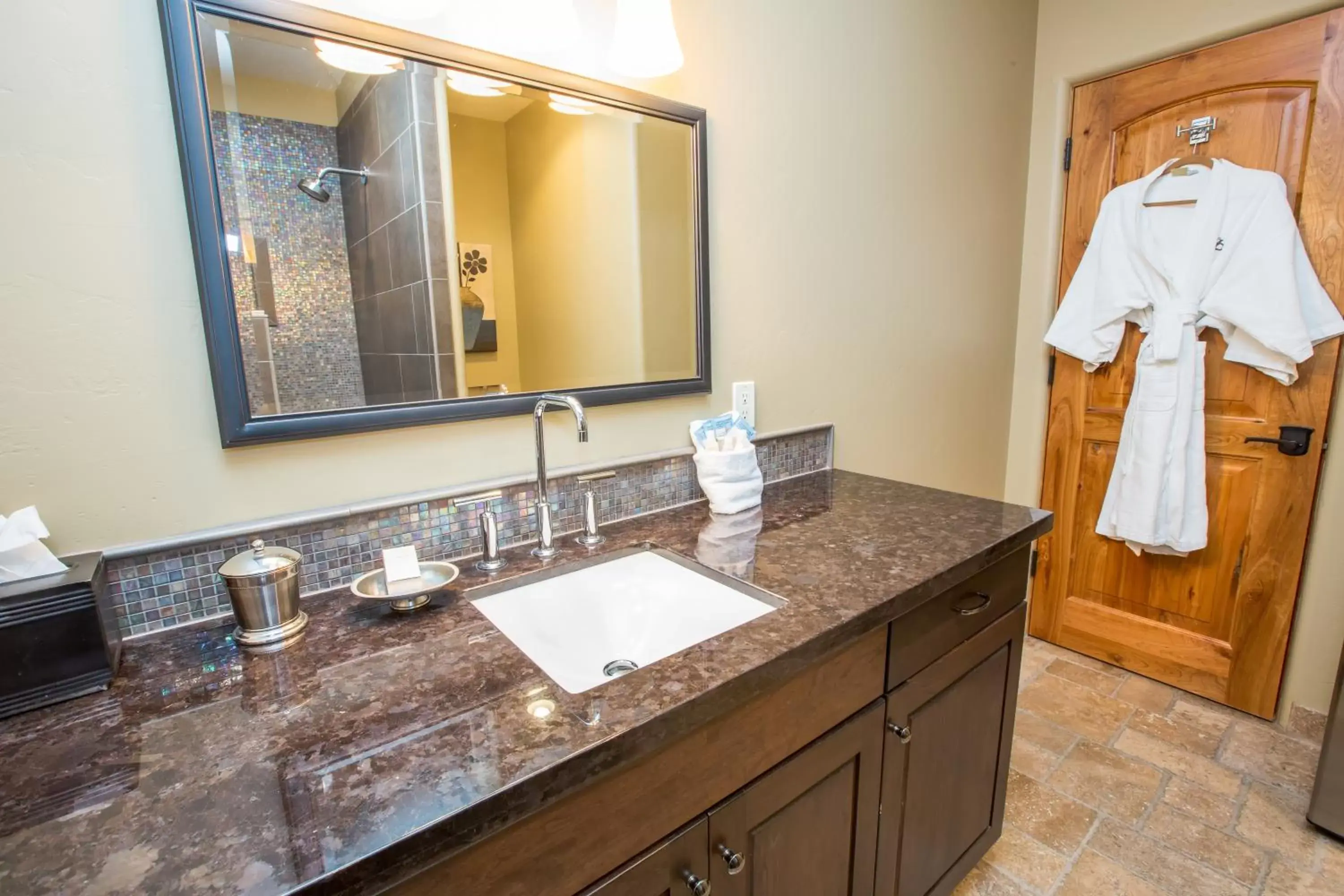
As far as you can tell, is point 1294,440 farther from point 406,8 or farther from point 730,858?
point 406,8

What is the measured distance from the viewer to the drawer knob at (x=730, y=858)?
82 centimetres

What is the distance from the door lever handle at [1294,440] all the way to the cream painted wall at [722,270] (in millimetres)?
832

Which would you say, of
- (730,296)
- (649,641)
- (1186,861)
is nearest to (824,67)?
(730,296)

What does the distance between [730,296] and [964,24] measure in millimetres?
1397

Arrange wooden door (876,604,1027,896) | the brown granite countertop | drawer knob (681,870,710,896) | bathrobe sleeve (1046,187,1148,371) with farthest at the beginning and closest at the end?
bathrobe sleeve (1046,187,1148,371), wooden door (876,604,1027,896), drawer knob (681,870,710,896), the brown granite countertop

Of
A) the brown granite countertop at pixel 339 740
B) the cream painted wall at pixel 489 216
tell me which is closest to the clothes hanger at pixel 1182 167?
the brown granite countertop at pixel 339 740

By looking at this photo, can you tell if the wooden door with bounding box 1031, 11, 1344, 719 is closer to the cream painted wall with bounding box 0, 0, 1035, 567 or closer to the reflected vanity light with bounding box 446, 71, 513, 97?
the cream painted wall with bounding box 0, 0, 1035, 567

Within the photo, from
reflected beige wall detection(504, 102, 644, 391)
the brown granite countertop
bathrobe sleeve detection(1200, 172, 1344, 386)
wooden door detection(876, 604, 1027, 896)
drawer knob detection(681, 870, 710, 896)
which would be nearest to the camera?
the brown granite countertop

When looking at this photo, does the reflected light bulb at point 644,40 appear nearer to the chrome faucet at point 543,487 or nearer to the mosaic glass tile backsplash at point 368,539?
the chrome faucet at point 543,487

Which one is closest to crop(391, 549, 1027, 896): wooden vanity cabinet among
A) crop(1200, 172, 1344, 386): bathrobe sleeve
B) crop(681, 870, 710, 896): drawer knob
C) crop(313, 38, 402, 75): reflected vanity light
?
crop(681, 870, 710, 896): drawer knob

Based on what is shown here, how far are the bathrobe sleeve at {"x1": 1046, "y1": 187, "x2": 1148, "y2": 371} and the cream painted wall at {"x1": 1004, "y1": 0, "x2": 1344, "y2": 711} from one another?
0.45 ft

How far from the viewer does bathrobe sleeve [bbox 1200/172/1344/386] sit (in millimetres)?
1827

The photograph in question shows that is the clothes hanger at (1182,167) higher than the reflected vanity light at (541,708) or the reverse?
higher

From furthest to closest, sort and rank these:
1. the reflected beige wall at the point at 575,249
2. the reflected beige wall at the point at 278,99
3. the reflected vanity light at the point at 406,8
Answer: the reflected beige wall at the point at 575,249 < the reflected vanity light at the point at 406,8 < the reflected beige wall at the point at 278,99
